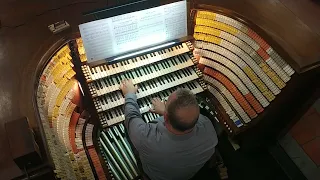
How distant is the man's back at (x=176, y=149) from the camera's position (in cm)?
253

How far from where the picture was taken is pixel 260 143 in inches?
153

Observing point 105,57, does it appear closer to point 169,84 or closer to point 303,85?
point 169,84

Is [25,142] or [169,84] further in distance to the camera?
[169,84]

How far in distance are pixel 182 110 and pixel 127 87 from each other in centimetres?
100

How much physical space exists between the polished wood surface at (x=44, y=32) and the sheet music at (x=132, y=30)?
0.53ft

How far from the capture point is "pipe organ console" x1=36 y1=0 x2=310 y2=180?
3.10 meters

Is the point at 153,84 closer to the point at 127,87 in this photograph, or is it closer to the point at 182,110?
the point at 127,87

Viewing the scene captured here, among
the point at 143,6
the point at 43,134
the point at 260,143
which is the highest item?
the point at 143,6

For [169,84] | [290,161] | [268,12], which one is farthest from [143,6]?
[290,161]

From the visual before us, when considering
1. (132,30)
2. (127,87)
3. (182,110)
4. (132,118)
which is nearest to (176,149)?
(182,110)

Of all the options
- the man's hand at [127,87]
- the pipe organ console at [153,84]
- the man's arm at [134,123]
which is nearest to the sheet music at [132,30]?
the pipe organ console at [153,84]

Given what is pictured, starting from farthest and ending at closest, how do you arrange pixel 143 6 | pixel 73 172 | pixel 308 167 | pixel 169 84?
pixel 308 167 < pixel 169 84 < pixel 143 6 < pixel 73 172

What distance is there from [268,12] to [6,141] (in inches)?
98.7

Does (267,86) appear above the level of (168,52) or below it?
below
